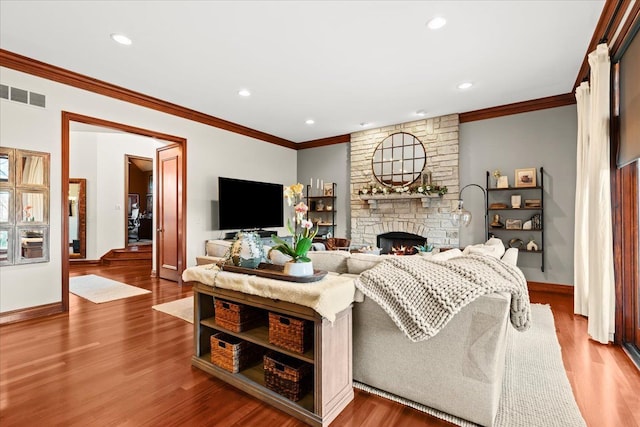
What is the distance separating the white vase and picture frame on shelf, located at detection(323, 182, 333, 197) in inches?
192

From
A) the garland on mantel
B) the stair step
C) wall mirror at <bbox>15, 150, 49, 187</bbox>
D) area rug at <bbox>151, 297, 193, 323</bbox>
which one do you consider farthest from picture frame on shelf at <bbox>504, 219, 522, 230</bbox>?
the stair step

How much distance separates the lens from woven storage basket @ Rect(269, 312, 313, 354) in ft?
6.06

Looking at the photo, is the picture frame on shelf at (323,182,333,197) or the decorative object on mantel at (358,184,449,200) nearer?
the decorative object on mantel at (358,184,449,200)

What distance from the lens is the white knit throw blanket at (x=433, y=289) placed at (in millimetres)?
1699

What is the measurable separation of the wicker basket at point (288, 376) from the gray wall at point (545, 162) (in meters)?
4.14

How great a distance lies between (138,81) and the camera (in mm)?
3916

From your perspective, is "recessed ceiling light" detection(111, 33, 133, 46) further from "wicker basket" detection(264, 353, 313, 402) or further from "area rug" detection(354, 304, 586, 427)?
"area rug" detection(354, 304, 586, 427)

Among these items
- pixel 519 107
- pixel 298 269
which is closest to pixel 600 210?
pixel 519 107

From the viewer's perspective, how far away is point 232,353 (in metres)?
2.15

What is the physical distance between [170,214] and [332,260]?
13.4 ft

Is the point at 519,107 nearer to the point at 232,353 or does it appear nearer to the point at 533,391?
the point at 533,391

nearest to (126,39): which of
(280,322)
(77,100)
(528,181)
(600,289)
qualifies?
(77,100)

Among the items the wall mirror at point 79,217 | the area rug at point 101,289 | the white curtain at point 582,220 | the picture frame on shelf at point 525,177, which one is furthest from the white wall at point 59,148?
the white curtain at point 582,220

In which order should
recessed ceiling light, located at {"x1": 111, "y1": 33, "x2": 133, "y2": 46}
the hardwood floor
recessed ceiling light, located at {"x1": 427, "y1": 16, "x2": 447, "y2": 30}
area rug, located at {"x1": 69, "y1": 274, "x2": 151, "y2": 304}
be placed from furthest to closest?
area rug, located at {"x1": 69, "y1": 274, "x2": 151, "y2": 304} < recessed ceiling light, located at {"x1": 111, "y1": 33, "x2": 133, "y2": 46} < recessed ceiling light, located at {"x1": 427, "y1": 16, "x2": 447, "y2": 30} < the hardwood floor
